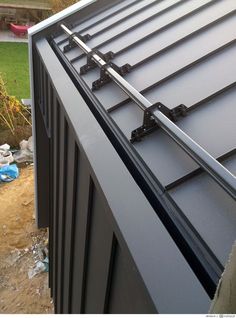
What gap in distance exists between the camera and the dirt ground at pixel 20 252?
6703mm

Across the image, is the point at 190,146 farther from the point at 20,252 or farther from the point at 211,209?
the point at 20,252

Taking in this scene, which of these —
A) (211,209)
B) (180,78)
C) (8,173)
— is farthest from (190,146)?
(8,173)

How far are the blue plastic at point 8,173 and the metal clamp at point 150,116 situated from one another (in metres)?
7.84

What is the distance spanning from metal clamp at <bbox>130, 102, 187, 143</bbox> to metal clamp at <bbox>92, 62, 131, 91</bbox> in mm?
1000

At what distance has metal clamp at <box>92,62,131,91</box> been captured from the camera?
138 inches

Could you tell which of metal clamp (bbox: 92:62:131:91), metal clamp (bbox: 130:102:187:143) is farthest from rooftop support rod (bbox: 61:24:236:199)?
metal clamp (bbox: 92:62:131:91)

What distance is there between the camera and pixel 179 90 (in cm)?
289

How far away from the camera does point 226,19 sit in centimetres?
356

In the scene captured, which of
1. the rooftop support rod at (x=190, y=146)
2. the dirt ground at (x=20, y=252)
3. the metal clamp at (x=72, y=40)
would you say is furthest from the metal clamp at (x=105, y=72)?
the dirt ground at (x=20, y=252)

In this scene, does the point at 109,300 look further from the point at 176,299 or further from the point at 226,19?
the point at 226,19

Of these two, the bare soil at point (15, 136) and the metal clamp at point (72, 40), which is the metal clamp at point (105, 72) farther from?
the bare soil at point (15, 136)

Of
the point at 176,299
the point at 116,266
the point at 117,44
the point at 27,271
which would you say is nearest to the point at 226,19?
the point at 117,44

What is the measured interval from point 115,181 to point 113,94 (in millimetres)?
1330

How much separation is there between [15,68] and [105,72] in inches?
600
